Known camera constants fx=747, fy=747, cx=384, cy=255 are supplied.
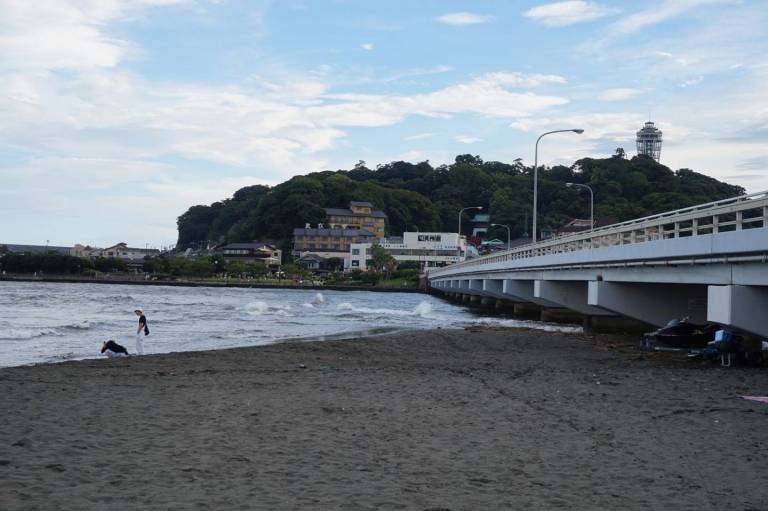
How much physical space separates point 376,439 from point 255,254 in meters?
130

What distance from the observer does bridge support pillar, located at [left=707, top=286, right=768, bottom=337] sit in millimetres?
16719

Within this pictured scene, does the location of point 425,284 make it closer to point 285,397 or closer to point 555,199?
point 555,199

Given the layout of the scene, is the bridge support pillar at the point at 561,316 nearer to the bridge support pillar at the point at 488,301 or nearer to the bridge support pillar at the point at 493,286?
the bridge support pillar at the point at 493,286

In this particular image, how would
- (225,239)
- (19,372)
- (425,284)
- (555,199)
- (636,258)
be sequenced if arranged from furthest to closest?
1. (225,239)
2. (555,199)
3. (425,284)
4. (636,258)
5. (19,372)

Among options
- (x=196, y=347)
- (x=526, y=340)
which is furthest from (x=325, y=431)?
(x=526, y=340)

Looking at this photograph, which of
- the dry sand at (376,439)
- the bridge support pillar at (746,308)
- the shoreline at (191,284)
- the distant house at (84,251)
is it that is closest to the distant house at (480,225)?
the shoreline at (191,284)

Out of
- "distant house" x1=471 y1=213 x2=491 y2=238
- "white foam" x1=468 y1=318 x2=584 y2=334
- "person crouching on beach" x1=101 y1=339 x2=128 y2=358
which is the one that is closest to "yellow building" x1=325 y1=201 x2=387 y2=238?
"distant house" x1=471 y1=213 x2=491 y2=238

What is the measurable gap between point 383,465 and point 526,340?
67.9 feet

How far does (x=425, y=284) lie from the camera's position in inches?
4402

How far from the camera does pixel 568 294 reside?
3644cm

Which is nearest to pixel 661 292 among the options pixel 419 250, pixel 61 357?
pixel 61 357

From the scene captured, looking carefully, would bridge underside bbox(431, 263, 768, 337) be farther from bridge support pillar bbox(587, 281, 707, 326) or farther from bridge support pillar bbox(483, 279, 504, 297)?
bridge support pillar bbox(483, 279, 504, 297)

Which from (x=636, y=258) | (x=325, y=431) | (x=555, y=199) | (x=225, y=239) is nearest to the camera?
(x=325, y=431)

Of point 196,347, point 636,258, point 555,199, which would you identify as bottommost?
point 196,347
